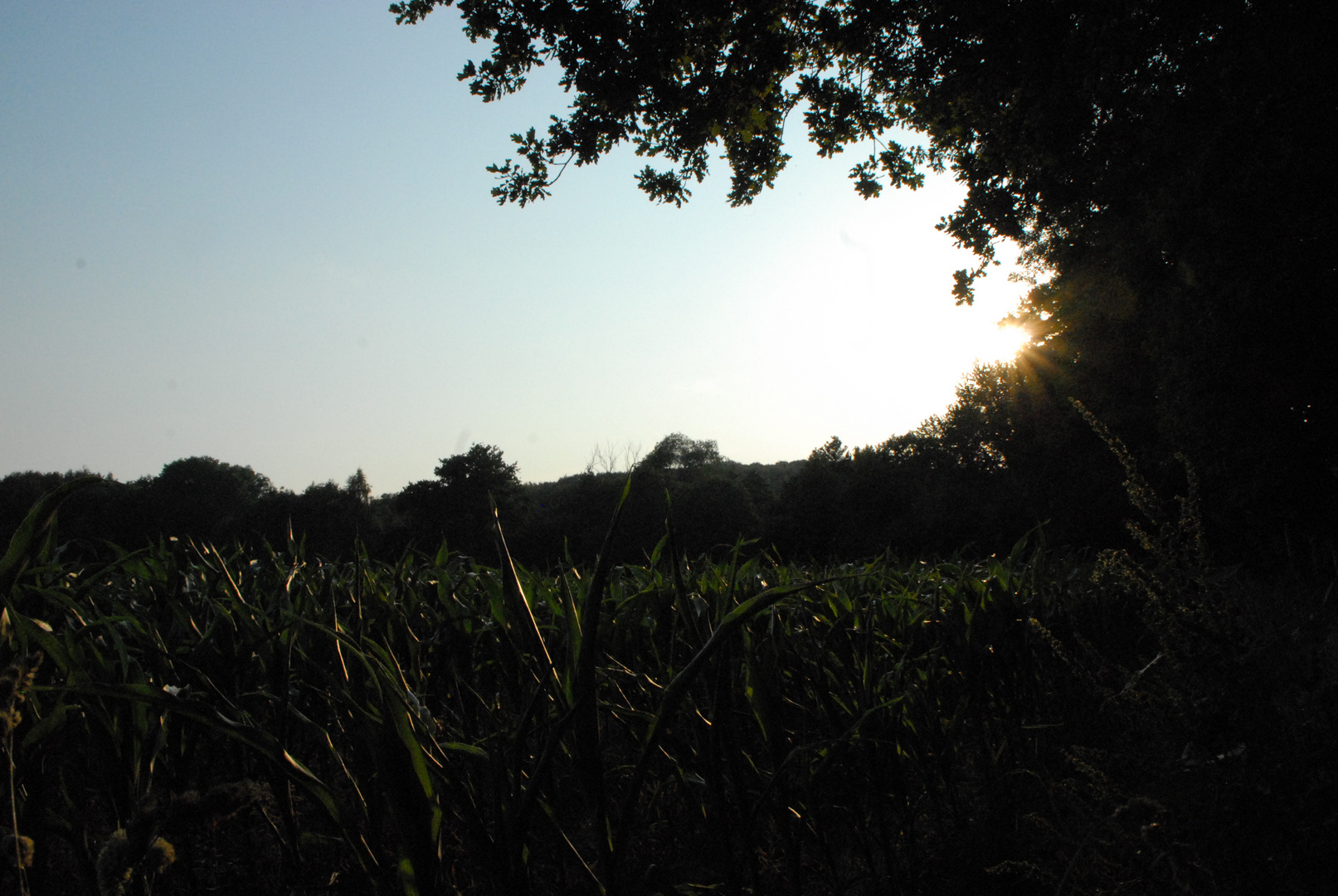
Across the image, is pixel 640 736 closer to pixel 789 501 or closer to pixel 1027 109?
pixel 1027 109

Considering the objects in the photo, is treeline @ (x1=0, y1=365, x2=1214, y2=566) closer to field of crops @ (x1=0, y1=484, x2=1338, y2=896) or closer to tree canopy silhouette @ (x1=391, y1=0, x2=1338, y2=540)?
field of crops @ (x1=0, y1=484, x2=1338, y2=896)

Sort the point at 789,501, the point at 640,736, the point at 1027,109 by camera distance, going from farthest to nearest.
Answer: the point at 789,501
the point at 1027,109
the point at 640,736

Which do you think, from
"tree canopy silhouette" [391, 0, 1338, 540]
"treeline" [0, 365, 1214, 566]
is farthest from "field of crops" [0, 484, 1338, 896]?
"tree canopy silhouette" [391, 0, 1338, 540]

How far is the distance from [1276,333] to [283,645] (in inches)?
543

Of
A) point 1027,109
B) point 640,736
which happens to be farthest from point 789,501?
point 640,736

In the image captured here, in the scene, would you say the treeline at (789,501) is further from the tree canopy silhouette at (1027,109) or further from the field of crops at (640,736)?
the tree canopy silhouette at (1027,109)

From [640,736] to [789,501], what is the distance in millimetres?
26886

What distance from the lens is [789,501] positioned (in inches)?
1099

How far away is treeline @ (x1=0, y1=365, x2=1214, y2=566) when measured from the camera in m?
18.8

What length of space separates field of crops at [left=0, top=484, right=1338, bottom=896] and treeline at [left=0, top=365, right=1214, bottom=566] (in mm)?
808

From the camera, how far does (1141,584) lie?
65.4 inches

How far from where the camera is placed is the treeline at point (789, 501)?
742 inches

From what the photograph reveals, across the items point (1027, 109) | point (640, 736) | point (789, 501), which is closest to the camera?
point (640, 736)

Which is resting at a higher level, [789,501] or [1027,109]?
[1027,109]
